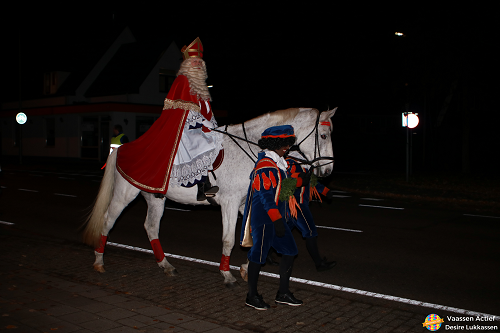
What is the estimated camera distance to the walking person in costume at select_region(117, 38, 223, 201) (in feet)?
19.4

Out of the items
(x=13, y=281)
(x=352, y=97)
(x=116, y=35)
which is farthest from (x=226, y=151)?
(x=352, y=97)

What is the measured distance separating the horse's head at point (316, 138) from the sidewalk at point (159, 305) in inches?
63.8

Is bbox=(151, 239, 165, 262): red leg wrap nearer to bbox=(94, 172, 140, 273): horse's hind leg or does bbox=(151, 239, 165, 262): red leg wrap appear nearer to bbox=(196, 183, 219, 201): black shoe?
Answer: bbox=(94, 172, 140, 273): horse's hind leg

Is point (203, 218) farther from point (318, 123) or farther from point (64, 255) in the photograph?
point (318, 123)

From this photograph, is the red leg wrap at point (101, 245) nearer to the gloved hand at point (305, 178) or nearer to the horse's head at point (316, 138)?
the gloved hand at point (305, 178)

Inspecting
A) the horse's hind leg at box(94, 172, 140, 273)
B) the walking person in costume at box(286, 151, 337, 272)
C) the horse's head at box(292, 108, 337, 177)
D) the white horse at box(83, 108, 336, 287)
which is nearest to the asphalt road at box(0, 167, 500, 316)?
the walking person in costume at box(286, 151, 337, 272)

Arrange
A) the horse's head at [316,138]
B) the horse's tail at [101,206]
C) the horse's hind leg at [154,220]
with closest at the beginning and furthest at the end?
the horse's head at [316,138] < the horse's hind leg at [154,220] < the horse's tail at [101,206]

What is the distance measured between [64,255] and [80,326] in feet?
10.7

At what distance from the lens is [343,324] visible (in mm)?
4480

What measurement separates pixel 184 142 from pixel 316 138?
1.75 metres

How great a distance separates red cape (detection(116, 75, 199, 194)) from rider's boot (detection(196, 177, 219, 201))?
1.47 feet

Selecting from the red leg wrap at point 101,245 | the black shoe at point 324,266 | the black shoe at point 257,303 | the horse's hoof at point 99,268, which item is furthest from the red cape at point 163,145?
the black shoe at point 324,266

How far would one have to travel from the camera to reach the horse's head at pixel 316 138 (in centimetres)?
601

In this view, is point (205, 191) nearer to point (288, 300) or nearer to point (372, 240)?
point (288, 300)
